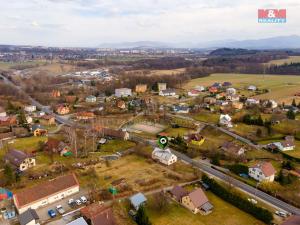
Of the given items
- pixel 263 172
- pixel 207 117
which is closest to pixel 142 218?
pixel 263 172

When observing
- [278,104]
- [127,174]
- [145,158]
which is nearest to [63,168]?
[127,174]

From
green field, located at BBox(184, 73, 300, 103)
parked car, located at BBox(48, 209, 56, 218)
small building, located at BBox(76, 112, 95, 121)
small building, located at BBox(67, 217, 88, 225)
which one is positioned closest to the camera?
small building, located at BBox(67, 217, 88, 225)

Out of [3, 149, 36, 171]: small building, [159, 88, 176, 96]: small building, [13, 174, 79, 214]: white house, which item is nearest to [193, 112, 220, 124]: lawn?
[159, 88, 176, 96]: small building

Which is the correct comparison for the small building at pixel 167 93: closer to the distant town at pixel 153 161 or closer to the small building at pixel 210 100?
the distant town at pixel 153 161

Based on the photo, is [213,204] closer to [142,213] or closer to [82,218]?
[142,213]

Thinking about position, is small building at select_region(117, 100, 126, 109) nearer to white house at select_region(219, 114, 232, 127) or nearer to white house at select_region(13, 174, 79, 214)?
white house at select_region(219, 114, 232, 127)

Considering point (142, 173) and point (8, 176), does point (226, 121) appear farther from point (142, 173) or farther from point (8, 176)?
point (8, 176)
